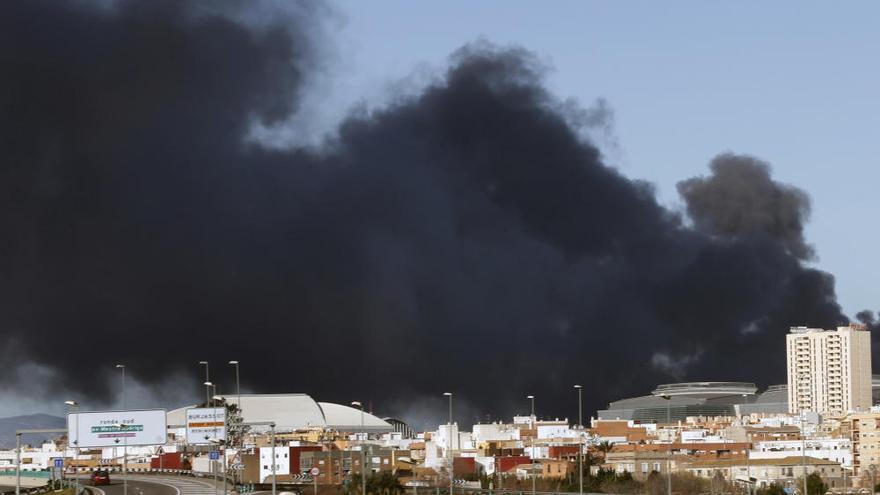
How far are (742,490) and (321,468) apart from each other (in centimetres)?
4174

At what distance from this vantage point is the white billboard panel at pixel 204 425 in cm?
13250

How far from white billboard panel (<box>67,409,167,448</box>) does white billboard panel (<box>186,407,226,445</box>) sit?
24.8 m

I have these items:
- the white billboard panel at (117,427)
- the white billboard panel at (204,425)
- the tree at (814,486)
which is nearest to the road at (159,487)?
the white billboard panel at (204,425)

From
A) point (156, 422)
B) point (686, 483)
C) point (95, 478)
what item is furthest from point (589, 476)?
point (156, 422)

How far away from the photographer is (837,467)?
6880 inches

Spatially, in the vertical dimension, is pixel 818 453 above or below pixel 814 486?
above

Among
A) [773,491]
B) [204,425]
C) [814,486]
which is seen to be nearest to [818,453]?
[814,486]

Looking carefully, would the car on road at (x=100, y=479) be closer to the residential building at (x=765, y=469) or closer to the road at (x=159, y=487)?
the road at (x=159, y=487)

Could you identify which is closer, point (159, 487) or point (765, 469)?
point (159, 487)

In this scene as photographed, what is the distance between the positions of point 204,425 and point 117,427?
2732 cm

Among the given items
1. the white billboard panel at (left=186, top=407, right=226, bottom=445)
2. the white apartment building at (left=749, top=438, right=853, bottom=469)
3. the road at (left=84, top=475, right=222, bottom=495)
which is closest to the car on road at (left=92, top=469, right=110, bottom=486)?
the road at (left=84, top=475, right=222, bottom=495)

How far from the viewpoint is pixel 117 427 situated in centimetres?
10712

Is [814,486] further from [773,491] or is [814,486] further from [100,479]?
[100,479]

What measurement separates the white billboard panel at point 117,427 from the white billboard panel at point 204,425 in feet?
81.2
